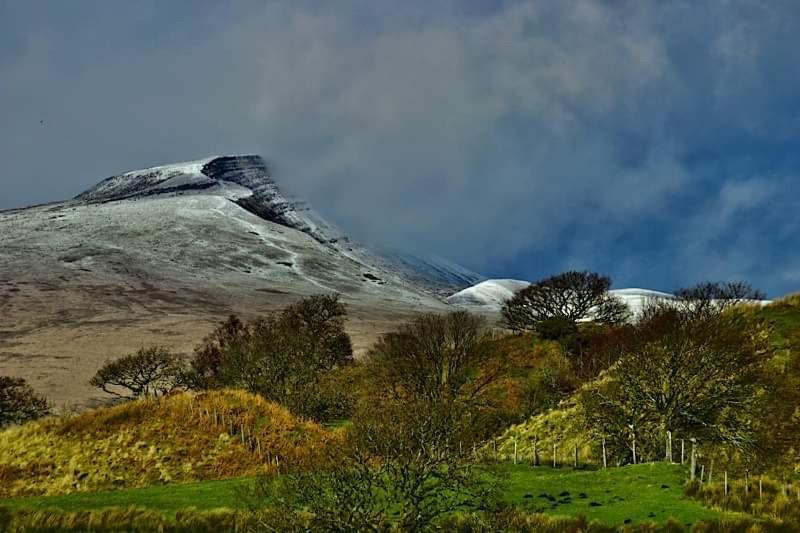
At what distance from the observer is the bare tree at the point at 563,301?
9306 centimetres

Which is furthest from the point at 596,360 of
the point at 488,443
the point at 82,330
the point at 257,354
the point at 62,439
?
the point at 82,330

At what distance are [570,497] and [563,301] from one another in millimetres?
72004

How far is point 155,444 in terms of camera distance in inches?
A: 1420

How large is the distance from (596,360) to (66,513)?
4185 centimetres

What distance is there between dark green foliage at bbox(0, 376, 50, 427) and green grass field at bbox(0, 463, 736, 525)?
45.0 metres

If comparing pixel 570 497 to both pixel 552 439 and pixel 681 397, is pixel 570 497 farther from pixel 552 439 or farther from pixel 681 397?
pixel 552 439

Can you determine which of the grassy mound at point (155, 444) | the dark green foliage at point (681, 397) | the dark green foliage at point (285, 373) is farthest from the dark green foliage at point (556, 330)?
the grassy mound at point (155, 444)

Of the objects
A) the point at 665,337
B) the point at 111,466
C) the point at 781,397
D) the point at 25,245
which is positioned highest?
the point at 25,245

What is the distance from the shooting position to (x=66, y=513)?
22.1m

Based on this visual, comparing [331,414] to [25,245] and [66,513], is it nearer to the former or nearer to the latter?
[66,513]

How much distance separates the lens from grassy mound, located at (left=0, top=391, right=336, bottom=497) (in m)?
32.7

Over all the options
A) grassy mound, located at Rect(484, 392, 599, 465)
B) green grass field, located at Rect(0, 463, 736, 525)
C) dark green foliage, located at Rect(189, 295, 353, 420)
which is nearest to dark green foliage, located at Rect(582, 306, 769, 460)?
grassy mound, located at Rect(484, 392, 599, 465)

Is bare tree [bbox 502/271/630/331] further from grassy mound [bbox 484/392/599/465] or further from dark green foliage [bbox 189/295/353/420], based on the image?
grassy mound [bbox 484/392/599/465]

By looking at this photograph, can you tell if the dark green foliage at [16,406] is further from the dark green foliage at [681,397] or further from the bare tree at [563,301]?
the bare tree at [563,301]
